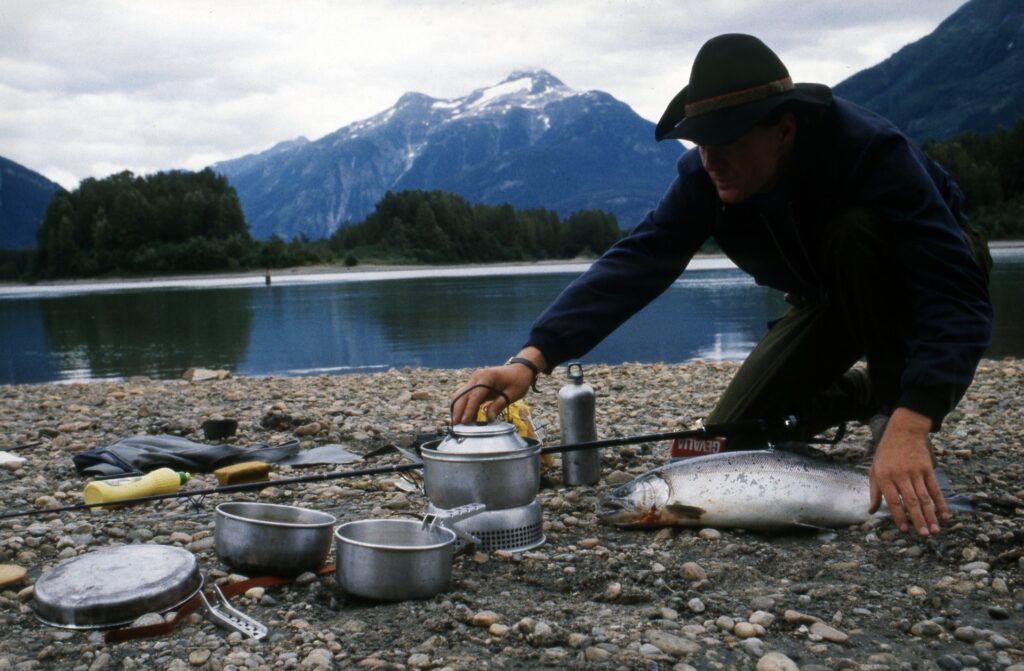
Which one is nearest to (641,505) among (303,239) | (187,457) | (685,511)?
(685,511)

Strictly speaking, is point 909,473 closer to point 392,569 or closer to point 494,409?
point 494,409

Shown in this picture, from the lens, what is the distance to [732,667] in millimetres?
2201

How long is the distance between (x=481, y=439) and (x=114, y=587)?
1.13 meters

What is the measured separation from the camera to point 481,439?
2.96 meters

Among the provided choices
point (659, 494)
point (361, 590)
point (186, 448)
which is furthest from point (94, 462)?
point (659, 494)

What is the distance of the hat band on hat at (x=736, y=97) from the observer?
2.68m

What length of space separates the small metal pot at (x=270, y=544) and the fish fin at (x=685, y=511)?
118 centimetres

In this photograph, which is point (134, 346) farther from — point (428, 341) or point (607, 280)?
point (607, 280)

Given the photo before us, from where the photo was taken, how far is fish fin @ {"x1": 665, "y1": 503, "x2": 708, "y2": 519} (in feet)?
10.7

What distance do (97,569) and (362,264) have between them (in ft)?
294

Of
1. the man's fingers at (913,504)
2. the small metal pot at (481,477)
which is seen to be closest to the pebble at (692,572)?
A: the small metal pot at (481,477)

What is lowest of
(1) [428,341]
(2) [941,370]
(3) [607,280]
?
(1) [428,341]

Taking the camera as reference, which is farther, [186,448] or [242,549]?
[186,448]

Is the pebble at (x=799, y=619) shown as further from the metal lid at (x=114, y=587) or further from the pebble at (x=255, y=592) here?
the metal lid at (x=114, y=587)
